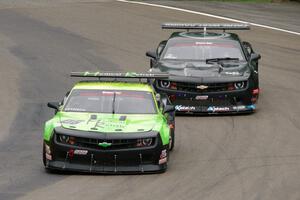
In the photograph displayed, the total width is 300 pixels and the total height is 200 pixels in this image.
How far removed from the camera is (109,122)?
14898 millimetres

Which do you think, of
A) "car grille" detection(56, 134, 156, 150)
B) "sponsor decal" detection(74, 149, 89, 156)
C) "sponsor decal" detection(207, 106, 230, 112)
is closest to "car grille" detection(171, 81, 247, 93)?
"sponsor decal" detection(207, 106, 230, 112)

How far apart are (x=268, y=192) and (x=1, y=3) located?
2786 centimetres

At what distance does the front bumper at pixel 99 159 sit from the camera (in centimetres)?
1431

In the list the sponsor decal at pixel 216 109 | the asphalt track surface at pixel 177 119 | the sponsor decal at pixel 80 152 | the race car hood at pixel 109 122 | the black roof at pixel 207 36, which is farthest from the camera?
the black roof at pixel 207 36

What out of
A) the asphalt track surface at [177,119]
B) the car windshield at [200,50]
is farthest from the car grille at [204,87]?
Answer: the car windshield at [200,50]

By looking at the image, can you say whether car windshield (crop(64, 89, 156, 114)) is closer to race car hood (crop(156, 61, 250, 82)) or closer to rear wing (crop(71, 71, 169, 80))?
rear wing (crop(71, 71, 169, 80))

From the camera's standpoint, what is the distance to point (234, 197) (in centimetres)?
1304

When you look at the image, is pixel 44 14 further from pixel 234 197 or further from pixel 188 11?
pixel 234 197

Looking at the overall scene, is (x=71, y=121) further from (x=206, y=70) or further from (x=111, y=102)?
(x=206, y=70)

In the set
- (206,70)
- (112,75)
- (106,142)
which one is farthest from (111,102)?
(206,70)

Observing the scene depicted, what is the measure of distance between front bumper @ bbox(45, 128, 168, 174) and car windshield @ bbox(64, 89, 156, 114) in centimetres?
123

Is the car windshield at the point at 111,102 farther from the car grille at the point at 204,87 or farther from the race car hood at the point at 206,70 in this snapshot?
the race car hood at the point at 206,70

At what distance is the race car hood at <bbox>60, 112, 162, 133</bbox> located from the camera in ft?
47.9

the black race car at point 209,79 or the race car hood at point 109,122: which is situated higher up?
the race car hood at point 109,122
